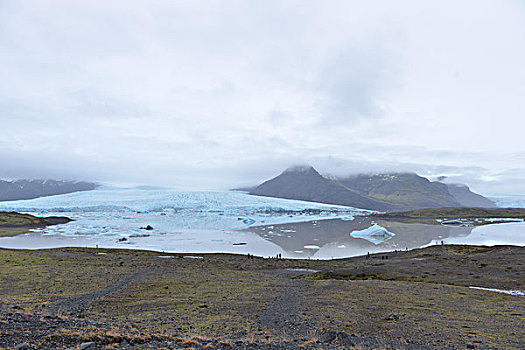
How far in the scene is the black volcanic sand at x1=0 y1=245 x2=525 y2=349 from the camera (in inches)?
310

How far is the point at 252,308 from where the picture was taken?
12000mm

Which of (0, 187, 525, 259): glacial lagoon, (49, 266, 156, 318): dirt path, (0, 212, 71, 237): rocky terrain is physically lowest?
(0, 212, 71, 237): rocky terrain

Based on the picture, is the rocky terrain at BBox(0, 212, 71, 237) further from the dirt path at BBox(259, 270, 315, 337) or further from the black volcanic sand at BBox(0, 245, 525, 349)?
the dirt path at BBox(259, 270, 315, 337)

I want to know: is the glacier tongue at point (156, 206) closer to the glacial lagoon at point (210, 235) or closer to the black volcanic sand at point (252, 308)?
the glacial lagoon at point (210, 235)

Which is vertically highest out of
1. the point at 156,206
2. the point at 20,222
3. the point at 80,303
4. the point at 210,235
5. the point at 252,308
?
the point at 252,308

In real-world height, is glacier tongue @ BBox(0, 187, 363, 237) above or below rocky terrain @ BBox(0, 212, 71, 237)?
above

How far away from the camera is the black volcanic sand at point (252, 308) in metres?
7.88

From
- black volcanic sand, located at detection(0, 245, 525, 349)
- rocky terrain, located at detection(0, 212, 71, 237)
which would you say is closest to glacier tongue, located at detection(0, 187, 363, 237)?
rocky terrain, located at detection(0, 212, 71, 237)

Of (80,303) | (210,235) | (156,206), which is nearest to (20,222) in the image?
(156,206)

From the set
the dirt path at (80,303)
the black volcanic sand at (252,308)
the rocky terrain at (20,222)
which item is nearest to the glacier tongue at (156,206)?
the rocky terrain at (20,222)

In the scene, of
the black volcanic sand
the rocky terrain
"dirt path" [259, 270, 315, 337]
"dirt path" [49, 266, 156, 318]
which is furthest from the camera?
the rocky terrain

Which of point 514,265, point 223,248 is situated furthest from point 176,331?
point 223,248

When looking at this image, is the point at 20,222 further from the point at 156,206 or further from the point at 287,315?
the point at 287,315

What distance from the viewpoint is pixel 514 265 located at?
2234 centimetres
